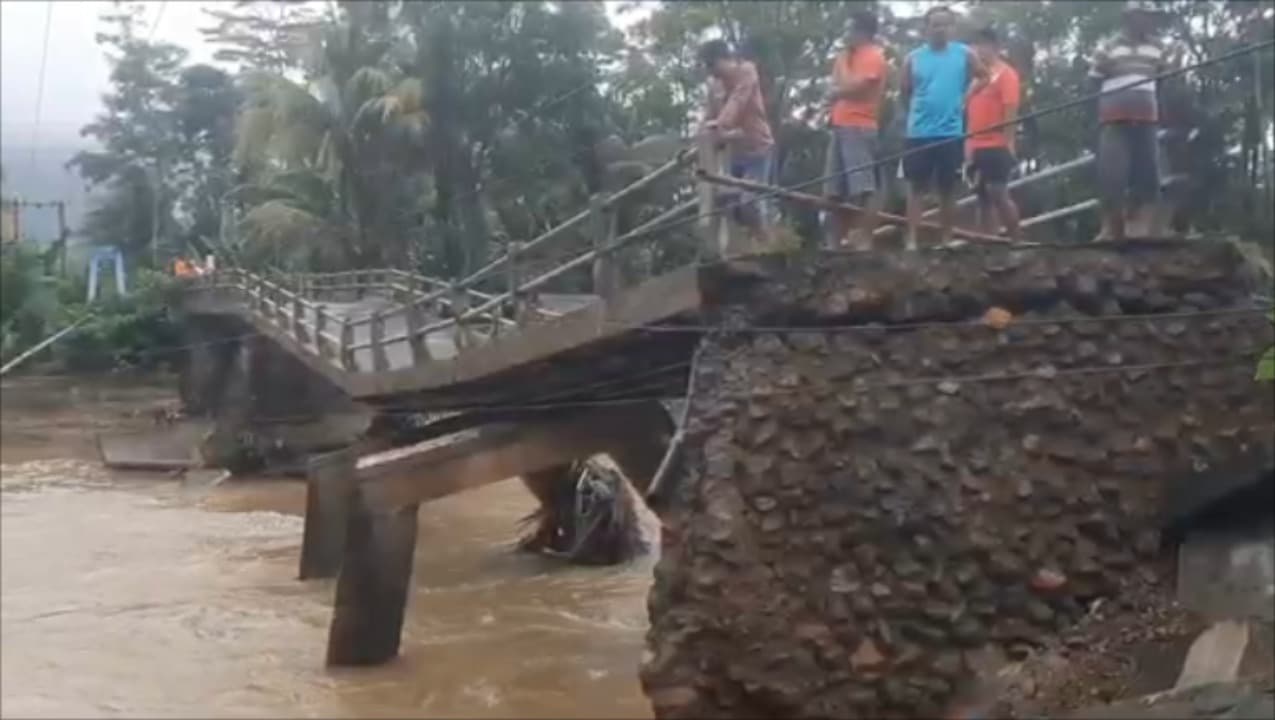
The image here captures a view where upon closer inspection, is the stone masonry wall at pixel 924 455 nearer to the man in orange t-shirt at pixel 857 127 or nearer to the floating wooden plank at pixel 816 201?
the floating wooden plank at pixel 816 201

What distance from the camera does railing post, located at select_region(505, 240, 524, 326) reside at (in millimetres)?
10453

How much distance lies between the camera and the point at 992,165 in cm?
866

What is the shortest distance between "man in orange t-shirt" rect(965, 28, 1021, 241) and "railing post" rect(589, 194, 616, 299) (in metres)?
1.95

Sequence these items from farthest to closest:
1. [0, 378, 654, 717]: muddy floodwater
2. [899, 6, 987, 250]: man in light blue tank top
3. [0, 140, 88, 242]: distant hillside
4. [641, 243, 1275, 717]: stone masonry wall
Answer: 1. [0, 140, 88, 242]: distant hillside
2. [0, 378, 654, 717]: muddy floodwater
3. [899, 6, 987, 250]: man in light blue tank top
4. [641, 243, 1275, 717]: stone masonry wall

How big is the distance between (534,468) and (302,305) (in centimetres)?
717

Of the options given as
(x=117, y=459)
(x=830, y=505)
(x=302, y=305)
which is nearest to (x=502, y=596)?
(x=302, y=305)

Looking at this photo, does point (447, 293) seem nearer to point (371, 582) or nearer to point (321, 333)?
point (371, 582)

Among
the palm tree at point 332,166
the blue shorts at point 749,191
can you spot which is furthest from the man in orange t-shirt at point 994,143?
the palm tree at point 332,166

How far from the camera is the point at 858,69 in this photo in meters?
8.78

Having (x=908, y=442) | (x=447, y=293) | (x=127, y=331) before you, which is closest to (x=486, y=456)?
(x=447, y=293)

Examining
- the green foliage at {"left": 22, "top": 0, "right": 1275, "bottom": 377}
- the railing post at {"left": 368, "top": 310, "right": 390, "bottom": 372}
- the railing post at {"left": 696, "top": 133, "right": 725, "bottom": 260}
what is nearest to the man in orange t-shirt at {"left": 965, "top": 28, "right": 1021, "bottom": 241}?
the railing post at {"left": 696, "top": 133, "right": 725, "bottom": 260}

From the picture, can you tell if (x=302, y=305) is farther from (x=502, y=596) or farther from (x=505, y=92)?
(x=505, y=92)

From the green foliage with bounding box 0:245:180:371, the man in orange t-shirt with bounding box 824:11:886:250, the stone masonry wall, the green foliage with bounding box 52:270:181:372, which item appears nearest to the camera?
the stone masonry wall

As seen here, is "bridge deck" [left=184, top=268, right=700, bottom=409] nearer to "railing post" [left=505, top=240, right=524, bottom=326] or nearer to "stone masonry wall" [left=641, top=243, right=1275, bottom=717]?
"railing post" [left=505, top=240, right=524, bottom=326]
